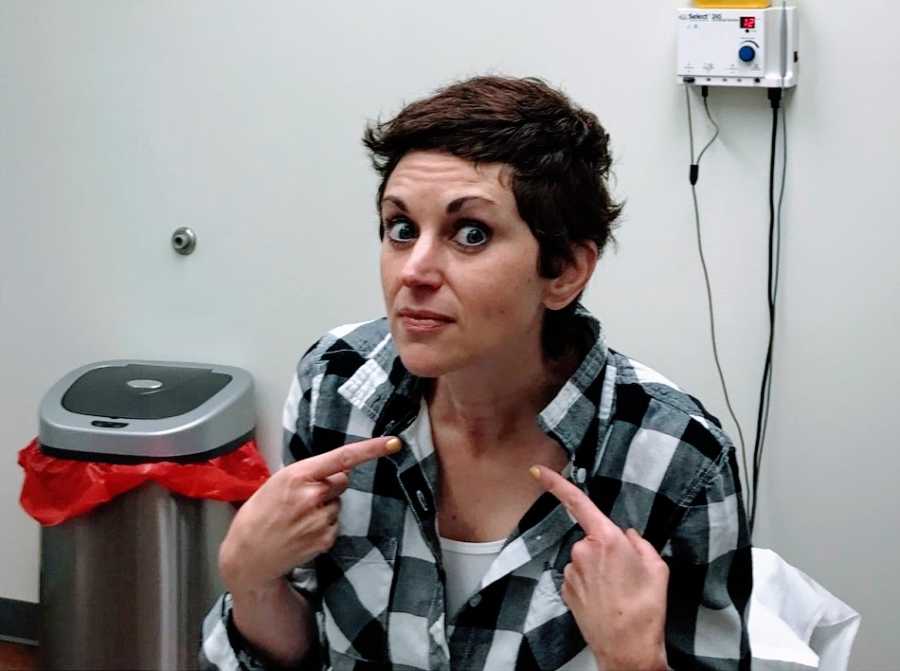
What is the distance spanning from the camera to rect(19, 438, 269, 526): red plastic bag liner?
249 cm

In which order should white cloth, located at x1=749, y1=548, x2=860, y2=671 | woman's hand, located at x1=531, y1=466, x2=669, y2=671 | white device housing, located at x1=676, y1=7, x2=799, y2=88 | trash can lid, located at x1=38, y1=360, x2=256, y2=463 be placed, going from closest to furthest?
→ woman's hand, located at x1=531, y1=466, x2=669, y2=671 → white cloth, located at x1=749, y1=548, x2=860, y2=671 → white device housing, located at x1=676, y1=7, x2=799, y2=88 → trash can lid, located at x1=38, y1=360, x2=256, y2=463

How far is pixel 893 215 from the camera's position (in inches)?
86.2

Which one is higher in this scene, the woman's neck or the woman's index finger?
the woman's neck

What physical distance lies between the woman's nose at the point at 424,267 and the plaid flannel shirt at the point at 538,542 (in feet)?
0.65

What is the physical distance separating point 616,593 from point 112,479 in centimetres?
150

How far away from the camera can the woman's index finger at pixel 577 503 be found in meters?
1.25

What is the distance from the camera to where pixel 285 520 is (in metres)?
1.33

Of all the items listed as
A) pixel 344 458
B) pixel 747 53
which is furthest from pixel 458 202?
pixel 747 53

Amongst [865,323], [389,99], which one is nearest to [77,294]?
[389,99]

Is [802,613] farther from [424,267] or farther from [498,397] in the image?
[424,267]

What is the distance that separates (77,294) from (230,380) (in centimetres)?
43

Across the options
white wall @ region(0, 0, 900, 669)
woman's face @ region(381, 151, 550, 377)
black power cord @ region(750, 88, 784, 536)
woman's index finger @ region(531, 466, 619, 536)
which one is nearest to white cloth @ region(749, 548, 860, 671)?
black power cord @ region(750, 88, 784, 536)

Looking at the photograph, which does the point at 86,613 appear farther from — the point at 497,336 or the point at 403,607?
the point at 497,336

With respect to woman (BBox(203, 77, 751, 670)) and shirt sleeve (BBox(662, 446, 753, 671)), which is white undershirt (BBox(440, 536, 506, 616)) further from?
shirt sleeve (BBox(662, 446, 753, 671))
